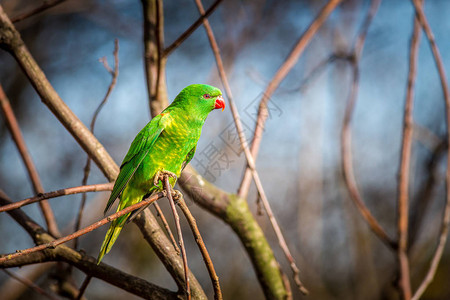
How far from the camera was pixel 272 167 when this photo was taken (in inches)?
182

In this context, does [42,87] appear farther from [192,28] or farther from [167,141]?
[192,28]

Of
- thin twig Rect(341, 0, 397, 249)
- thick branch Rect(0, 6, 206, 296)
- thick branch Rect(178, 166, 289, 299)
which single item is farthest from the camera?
thin twig Rect(341, 0, 397, 249)

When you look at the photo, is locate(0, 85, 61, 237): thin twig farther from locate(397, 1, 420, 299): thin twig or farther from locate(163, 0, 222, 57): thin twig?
locate(397, 1, 420, 299): thin twig

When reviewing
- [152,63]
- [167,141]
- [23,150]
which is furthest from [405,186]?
[23,150]

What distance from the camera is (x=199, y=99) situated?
1.54 metres

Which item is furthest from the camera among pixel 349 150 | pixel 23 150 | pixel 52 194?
pixel 349 150

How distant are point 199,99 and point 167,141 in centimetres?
25

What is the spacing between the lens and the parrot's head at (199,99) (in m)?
1.52

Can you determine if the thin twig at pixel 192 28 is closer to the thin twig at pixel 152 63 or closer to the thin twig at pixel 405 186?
the thin twig at pixel 152 63

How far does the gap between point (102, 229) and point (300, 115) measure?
118 inches

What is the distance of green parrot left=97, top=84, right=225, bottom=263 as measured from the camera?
1543mm

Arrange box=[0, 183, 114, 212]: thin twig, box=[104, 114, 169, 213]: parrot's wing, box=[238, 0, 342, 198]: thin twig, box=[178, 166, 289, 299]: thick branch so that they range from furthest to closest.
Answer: box=[238, 0, 342, 198]: thin twig
box=[178, 166, 289, 299]: thick branch
box=[104, 114, 169, 213]: parrot's wing
box=[0, 183, 114, 212]: thin twig

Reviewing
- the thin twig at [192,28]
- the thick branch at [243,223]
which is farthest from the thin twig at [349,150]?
the thin twig at [192,28]

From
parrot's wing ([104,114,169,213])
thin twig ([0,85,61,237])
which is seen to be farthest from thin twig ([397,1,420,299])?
thin twig ([0,85,61,237])
